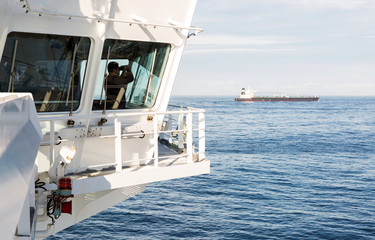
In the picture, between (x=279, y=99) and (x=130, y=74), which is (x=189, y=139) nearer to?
(x=130, y=74)

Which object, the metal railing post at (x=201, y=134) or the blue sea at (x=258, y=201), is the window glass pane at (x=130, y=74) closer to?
the metal railing post at (x=201, y=134)

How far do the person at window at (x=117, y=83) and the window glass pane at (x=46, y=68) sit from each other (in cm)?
64

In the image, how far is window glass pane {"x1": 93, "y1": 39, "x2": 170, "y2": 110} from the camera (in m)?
9.48

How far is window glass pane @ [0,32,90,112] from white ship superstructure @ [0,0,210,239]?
19 millimetres

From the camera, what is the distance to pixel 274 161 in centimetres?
5109

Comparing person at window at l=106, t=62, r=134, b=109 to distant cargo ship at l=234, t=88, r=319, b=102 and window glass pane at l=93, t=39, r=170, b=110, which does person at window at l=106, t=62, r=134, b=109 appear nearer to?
window glass pane at l=93, t=39, r=170, b=110

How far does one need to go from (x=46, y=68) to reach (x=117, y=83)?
1599mm

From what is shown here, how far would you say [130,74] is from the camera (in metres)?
9.92

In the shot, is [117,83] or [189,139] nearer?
[189,139]

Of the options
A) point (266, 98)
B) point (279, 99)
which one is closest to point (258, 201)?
point (266, 98)

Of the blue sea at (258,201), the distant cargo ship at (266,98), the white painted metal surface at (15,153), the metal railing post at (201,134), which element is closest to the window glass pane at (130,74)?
the metal railing post at (201,134)

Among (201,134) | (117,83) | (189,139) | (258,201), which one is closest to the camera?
(189,139)

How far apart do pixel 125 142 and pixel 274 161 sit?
140ft

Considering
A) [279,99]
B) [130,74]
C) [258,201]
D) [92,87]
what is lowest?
[258,201]
